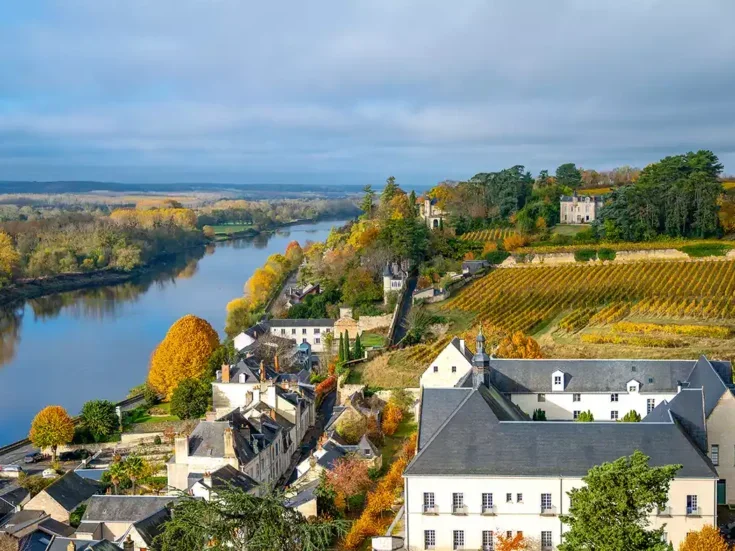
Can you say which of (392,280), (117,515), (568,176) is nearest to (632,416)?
(117,515)

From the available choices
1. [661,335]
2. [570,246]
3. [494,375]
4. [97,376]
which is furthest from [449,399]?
[570,246]

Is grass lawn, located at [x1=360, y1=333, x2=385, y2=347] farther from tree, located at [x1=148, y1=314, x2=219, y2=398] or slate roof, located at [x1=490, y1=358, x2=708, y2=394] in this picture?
slate roof, located at [x1=490, y1=358, x2=708, y2=394]

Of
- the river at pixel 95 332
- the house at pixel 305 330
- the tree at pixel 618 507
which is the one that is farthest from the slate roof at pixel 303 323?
the tree at pixel 618 507

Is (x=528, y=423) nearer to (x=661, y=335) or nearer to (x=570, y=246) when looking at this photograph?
(x=661, y=335)

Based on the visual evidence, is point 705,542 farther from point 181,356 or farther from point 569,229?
point 569,229

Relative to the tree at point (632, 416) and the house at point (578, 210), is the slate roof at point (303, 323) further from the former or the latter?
the house at point (578, 210)

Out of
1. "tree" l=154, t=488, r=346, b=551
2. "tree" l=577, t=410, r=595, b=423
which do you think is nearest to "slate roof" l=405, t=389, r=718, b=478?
"tree" l=577, t=410, r=595, b=423
